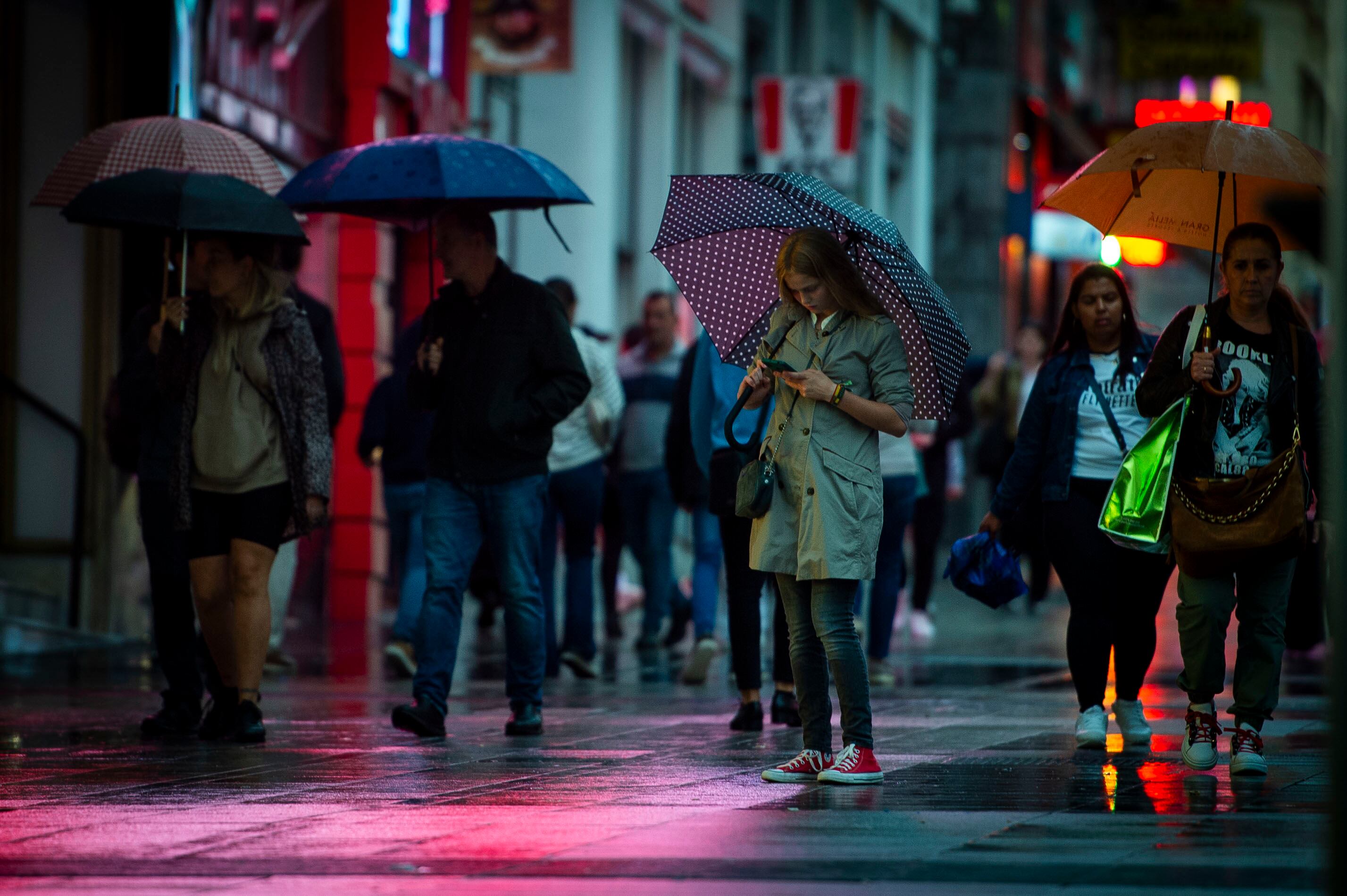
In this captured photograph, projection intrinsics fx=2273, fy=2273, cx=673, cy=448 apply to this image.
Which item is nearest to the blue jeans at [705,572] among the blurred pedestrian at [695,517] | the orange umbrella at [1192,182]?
the blurred pedestrian at [695,517]

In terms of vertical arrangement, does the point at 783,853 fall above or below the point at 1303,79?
below

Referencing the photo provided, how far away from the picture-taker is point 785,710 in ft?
29.3

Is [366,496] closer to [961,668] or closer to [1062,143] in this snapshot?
[961,668]

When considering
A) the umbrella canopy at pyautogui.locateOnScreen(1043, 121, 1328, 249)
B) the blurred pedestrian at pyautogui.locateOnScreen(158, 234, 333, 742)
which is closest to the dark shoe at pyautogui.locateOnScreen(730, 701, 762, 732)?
the blurred pedestrian at pyautogui.locateOnScreen(158, 234, 333, 742)

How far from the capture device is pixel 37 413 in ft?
44.3

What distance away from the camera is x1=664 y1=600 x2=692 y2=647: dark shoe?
13500 mm

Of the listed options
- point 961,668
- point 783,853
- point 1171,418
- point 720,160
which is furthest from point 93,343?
point 720,160

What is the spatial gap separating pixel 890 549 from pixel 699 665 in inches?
42.9

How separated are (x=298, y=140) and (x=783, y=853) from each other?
11.0 m

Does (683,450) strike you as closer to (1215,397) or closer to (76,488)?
(1215,397)

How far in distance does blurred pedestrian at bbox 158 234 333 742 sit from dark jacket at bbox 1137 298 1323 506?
3.03m

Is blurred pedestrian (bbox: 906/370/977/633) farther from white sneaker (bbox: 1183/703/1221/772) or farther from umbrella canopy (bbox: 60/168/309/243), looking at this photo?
white sneaker (bbox: 1183/703/1221/772)

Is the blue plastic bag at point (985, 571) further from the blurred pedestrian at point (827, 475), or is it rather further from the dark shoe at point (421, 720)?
the dark shoe at point (421, 720)

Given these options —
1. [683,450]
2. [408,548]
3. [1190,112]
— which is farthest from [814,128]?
[1190,112]
